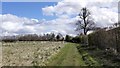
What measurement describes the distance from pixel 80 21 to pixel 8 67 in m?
55.2

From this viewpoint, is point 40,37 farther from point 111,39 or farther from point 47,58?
point 47,58

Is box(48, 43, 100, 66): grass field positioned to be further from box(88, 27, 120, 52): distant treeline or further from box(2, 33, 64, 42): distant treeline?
box(2, 33, 64, 42): distant treeline

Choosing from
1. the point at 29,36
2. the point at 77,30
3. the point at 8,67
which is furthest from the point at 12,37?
the point at 8,67

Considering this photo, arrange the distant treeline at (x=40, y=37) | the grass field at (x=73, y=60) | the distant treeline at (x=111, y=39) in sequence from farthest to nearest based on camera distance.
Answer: the distant treeline at (x=40, y=37), the distant treeline at (x=111, y=39), the grass field at (x=73, y=60)

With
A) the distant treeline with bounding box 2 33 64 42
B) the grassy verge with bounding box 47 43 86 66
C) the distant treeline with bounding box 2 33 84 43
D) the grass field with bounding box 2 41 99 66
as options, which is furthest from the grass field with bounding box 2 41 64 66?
the distant treeline with bounding box 2 33 64 42

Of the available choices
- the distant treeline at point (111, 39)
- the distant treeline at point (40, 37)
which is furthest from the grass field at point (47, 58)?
the distant treeline at point (40, 37)

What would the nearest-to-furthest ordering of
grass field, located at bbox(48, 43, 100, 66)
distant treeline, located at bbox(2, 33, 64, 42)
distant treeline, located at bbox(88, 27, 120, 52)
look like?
grass field, located at bbox(48, 43, 100, 66), distant treeline, located at bbox(88, 27, 120, 52), distant treeline, located at bbox(2, 33, 64, 42)

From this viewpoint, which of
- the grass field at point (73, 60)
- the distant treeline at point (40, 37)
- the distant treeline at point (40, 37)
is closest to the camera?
the grass field at point (73, 60)

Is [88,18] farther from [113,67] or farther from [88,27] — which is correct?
[113,67]

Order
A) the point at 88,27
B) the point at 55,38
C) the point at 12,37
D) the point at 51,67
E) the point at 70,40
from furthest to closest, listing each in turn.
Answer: the point at 55,38
the point at 12,37
the point at 70,40
the point at 88,27
the point at 51,67

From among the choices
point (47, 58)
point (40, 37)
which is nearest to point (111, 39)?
point (47, 58)

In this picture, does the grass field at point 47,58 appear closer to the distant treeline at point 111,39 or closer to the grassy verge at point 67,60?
the grassy verge at point 67,60

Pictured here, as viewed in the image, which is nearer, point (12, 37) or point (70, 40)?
point (70, 40)

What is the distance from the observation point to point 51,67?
41.9 feet
